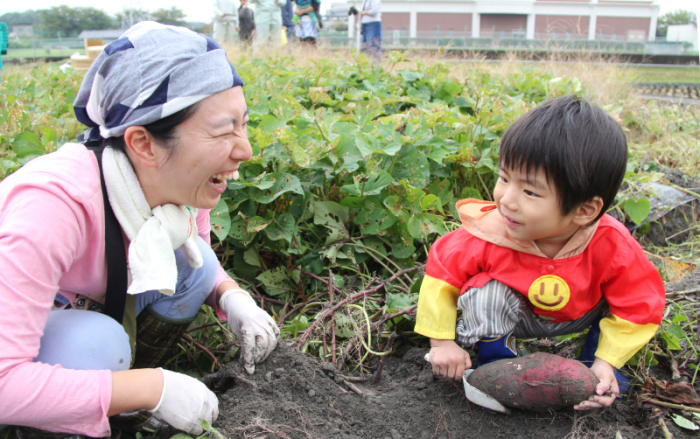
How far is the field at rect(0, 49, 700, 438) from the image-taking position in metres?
1.29

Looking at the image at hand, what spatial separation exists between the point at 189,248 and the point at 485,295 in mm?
776

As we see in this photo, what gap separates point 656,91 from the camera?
261 inches

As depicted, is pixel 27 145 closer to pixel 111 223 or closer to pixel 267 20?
pixel 111 223

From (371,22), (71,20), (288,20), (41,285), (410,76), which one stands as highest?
(71,20)

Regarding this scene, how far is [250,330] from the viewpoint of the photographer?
1.38 metres

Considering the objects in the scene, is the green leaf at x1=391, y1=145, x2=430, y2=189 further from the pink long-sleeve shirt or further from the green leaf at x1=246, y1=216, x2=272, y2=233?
the pink long-sleeve shirt

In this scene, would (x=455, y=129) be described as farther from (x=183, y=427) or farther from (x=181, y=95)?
(x=183, y=427)

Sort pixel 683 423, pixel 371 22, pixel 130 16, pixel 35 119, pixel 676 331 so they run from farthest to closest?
pixel 130 16, pixel 371 22, pixel 35 119, pixel 676 331, pixel 683 423

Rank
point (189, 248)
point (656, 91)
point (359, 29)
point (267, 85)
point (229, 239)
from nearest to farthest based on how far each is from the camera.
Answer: point (189, 248), point (229, 239), point (267, 85), point (656, 91), point (359, 29)

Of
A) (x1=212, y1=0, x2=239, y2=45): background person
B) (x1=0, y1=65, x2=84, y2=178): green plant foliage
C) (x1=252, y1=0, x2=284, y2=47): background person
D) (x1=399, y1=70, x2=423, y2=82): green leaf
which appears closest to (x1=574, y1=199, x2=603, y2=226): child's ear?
(x1=0, y1=65, x2=84, y2=178): green plant foliage

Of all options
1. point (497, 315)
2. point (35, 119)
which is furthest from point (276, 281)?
point (35, 119)

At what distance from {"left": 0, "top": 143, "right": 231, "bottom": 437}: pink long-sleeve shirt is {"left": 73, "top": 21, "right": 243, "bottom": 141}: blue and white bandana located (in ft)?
0.51

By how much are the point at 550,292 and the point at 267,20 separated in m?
7.79

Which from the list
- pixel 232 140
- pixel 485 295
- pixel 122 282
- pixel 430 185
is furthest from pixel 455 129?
pixel 122 282
